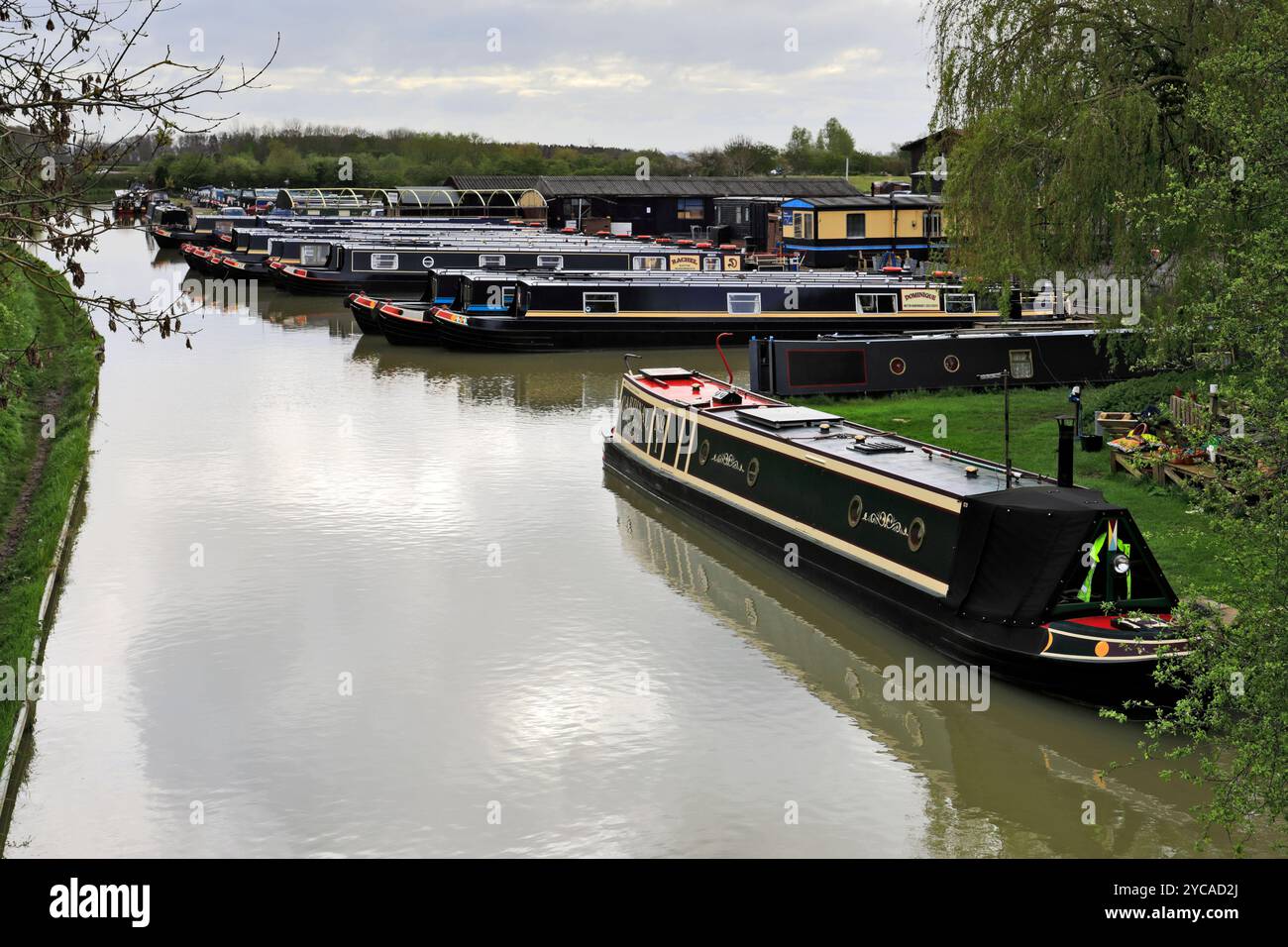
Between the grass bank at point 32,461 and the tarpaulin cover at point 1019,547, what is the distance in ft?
26.6

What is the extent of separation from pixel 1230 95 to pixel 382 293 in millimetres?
43273

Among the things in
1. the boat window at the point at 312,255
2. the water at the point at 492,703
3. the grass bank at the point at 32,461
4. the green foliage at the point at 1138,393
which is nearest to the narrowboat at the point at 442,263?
the boat window at the point at 312,255

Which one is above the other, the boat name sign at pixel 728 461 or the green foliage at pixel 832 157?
the green foliage at pixel 832 157

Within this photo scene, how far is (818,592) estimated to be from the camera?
1673 cm

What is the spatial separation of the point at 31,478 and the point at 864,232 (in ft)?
134

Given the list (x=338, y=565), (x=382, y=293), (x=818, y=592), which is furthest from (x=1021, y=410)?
(x=382, y=293)

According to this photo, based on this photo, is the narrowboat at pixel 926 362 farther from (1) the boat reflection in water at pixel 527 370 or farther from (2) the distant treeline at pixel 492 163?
(2) the distant treeline at pixel 492 163

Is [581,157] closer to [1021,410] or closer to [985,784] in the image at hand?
[1021,410]

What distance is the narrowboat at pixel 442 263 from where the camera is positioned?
49.3 metres

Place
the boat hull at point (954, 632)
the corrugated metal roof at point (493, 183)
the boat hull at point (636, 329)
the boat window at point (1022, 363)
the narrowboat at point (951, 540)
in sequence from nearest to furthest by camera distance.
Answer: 1. the boat hull at point (954, 632)
2. the narrowboat at point (951, 540)
3. the boat window at point (1022, 363)
4. the boat hull at point (636, 329)
5. the corrugated metal roof at point (493, 183)

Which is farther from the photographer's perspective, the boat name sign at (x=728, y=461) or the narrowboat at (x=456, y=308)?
the narrowboat at (x=456, y=308)

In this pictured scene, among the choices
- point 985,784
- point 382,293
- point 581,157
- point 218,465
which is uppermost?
point 581,157

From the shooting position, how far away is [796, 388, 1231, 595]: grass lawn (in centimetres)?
1558

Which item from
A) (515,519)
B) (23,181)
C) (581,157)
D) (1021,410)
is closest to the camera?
(23,181)
